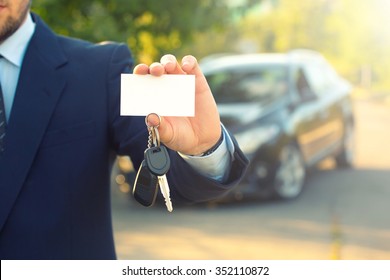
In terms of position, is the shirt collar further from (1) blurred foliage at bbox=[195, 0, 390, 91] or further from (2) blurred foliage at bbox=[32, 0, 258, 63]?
(1) blurred foliage at bbox=[195, 0, 390, 91]

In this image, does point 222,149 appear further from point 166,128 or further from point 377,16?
point 377,16

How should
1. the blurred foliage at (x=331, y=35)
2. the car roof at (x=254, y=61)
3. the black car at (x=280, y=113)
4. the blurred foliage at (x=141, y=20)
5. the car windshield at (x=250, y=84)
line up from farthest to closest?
1. the blurred foliage at (x=331, y=35)
2. the car roof at (x=254, y=61)
3. the car windshield at (x=250, y=84)
4. the black car at (x=280, y=113)
5. the blurred foliage at (x=141, y=20)

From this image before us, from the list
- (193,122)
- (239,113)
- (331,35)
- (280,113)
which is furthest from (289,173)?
(331,35)

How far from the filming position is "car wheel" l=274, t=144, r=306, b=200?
27.3ft

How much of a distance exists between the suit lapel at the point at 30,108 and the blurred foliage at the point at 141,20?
5019mm

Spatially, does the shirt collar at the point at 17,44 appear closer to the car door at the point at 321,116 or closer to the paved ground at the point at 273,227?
the paved ground at the point at 273,227

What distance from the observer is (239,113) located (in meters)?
8.42

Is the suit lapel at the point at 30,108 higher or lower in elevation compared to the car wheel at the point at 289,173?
lower

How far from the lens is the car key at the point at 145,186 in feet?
5.90

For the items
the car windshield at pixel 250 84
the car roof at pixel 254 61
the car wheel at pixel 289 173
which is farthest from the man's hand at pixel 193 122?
the car roof at pixel 254 61

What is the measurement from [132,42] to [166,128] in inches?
256

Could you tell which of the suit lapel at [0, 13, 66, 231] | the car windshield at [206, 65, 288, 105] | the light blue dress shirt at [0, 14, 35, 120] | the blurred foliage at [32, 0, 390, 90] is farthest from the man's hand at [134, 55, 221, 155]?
the car windshield at [206, 65, 288, 105]

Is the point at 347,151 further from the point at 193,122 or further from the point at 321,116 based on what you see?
the point at 193,122
